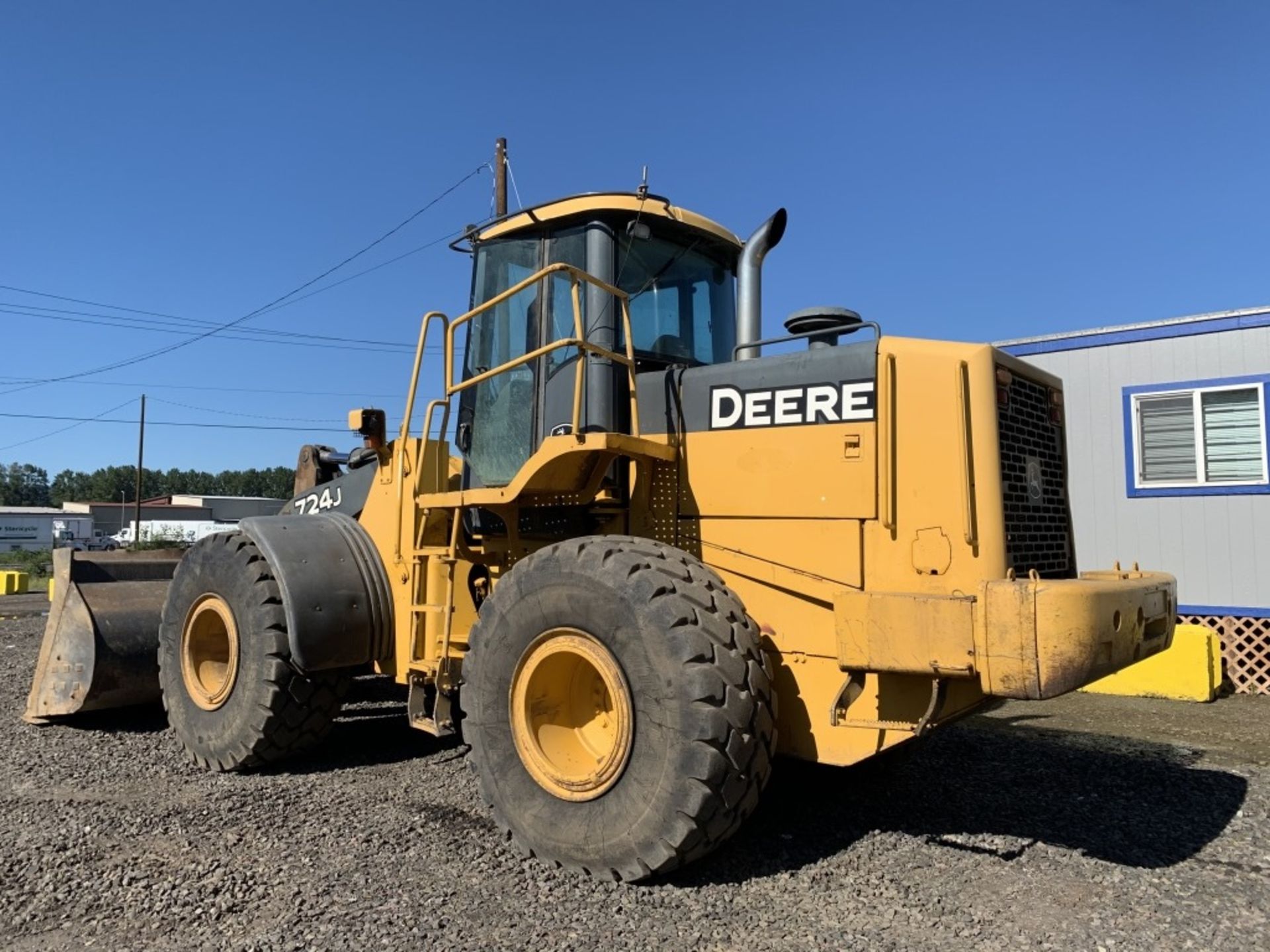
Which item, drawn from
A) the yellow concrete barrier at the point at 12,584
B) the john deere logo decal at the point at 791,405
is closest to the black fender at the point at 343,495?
the john deere logo decal at the point at 791,405

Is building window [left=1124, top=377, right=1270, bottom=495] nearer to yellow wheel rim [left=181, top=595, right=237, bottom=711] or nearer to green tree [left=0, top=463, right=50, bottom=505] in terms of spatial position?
yellow wheel rim [left=181, top=595, right=237, bottom=711]

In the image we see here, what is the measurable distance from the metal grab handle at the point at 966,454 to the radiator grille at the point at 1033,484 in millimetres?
160

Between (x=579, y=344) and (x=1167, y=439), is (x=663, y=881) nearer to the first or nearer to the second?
(x=579, y=344)

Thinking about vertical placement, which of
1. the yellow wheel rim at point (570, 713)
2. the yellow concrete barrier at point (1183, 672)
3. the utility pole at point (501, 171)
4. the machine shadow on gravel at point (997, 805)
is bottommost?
A: the machine shadow on gravel at point (997, 805)

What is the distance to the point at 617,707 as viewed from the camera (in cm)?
386

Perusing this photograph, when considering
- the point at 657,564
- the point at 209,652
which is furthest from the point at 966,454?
the point at 209,652

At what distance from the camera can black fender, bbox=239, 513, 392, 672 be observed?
533cm

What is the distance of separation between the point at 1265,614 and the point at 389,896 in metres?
8.61

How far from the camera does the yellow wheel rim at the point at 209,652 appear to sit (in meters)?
5.70

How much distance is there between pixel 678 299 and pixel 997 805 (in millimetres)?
3198

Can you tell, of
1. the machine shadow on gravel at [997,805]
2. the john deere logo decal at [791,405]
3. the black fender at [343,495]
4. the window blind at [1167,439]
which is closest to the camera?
the john deere logo decal at [791,405]

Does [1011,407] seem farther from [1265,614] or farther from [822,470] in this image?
[1265,614]

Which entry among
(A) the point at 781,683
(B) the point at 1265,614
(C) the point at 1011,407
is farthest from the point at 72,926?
(B) the point at 1265,614

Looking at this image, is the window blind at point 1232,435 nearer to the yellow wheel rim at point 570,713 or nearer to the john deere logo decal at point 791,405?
the john deere logo decal at point 791,405
